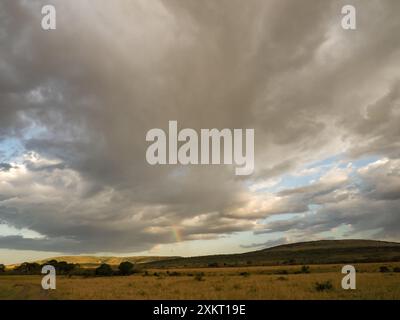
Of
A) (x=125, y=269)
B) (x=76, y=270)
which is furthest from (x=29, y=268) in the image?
(x=125, y=269)

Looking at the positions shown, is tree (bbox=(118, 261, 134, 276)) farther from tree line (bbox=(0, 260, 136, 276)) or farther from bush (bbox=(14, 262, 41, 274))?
bush (bbox=(14, 262, 41, 274))

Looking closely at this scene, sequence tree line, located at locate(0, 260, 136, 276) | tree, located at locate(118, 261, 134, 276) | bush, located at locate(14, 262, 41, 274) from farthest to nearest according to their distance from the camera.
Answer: bush, located at locate(14, 262, 41, 274), tree, located at locate(118, 261, 134, 276), tree line, located at locate(0, 260, 136, 276)

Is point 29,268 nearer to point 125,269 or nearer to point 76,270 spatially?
point 76,270

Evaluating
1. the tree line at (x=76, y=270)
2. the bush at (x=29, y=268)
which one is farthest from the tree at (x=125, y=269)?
the bush at (x=29, y=268)

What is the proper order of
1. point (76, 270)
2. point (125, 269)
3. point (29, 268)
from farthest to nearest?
1. point (29, 268)
2. point (76, 270)
3. point (125, 269)

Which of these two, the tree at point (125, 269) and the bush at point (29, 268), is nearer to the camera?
the tree at point (125, 269)

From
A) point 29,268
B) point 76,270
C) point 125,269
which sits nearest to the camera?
point 125,269

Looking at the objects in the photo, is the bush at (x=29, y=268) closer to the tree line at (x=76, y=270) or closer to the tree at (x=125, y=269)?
the tree line at (x=76, y=270)

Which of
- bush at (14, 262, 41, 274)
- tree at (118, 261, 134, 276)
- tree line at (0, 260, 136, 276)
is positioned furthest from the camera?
bush at (14, 262, 41, 274)

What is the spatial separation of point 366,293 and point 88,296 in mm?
22706

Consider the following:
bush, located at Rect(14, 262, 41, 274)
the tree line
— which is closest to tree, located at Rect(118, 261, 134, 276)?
the tree line
